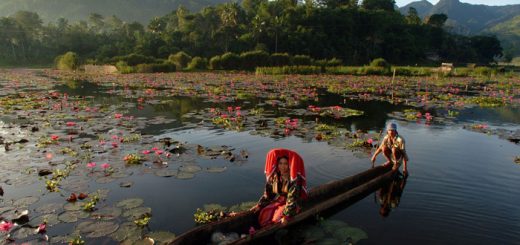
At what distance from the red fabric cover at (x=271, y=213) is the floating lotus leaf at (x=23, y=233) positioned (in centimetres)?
419

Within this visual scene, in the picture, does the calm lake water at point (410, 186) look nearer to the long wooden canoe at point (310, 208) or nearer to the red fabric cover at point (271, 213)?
the long wooden canoe at point (310, 208)

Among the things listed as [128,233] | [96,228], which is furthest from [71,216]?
[128,233]

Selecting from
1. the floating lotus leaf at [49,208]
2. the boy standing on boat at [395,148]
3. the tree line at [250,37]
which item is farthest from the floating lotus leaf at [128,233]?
the tree line at [250,37]

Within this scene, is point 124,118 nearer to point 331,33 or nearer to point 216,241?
point 216,241

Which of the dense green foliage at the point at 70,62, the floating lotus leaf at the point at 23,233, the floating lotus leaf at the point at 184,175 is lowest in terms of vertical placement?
the floating lotus leaf at the point at 23,233

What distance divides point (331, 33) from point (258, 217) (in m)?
96.1

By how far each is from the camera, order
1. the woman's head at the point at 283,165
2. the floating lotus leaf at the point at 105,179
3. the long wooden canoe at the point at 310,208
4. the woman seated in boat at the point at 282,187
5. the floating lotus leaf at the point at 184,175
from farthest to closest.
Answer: the floating lotus leaf at the point at 184,175 → the floating lotus leaf at the point at 105,179 → the woman's head at the point at 283,165 → the woman seated in boat at the point at 282,187 → the long wooden canoe at the point at 310,208

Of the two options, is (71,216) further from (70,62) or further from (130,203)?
(70,62)

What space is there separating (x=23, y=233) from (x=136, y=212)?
198cm

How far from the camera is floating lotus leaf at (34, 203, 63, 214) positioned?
763cm

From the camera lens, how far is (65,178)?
31.0 ft

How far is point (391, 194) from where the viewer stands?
30.7 feet

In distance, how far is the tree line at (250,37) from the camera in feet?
265

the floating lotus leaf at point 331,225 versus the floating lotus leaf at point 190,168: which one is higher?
the floating lotus leaf at point 190,168
